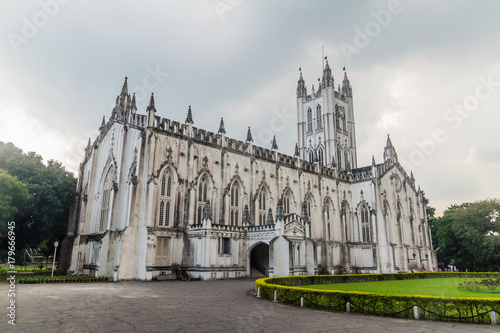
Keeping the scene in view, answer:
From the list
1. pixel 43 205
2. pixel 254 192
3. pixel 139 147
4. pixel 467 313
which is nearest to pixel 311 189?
pixel 254 192

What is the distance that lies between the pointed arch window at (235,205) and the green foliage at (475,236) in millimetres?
35823

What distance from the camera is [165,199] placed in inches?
1184

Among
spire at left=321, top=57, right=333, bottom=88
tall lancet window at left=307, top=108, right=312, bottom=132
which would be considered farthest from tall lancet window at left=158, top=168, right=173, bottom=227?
spire at left=321, top=57, right=333, bottom=88

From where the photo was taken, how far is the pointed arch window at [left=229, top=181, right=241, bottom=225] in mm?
34719

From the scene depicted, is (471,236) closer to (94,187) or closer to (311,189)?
(311,189)

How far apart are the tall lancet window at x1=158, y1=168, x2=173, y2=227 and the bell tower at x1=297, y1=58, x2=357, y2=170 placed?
40191mm

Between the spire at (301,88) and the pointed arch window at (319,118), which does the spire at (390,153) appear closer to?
the pointed arch window at (319,118)

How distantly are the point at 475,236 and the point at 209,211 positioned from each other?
41.5m

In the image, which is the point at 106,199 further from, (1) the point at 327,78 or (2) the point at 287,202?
(1) the point at 327,78

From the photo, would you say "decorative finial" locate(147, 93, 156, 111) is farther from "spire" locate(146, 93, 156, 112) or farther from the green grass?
the green grass

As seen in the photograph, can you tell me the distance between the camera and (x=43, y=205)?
3156cm

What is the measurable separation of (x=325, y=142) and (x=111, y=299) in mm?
56809

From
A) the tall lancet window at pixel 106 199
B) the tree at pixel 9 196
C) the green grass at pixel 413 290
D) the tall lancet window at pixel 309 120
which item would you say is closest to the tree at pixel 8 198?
the tree at pixel 9 196

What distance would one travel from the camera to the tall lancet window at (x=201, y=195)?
32.1m
